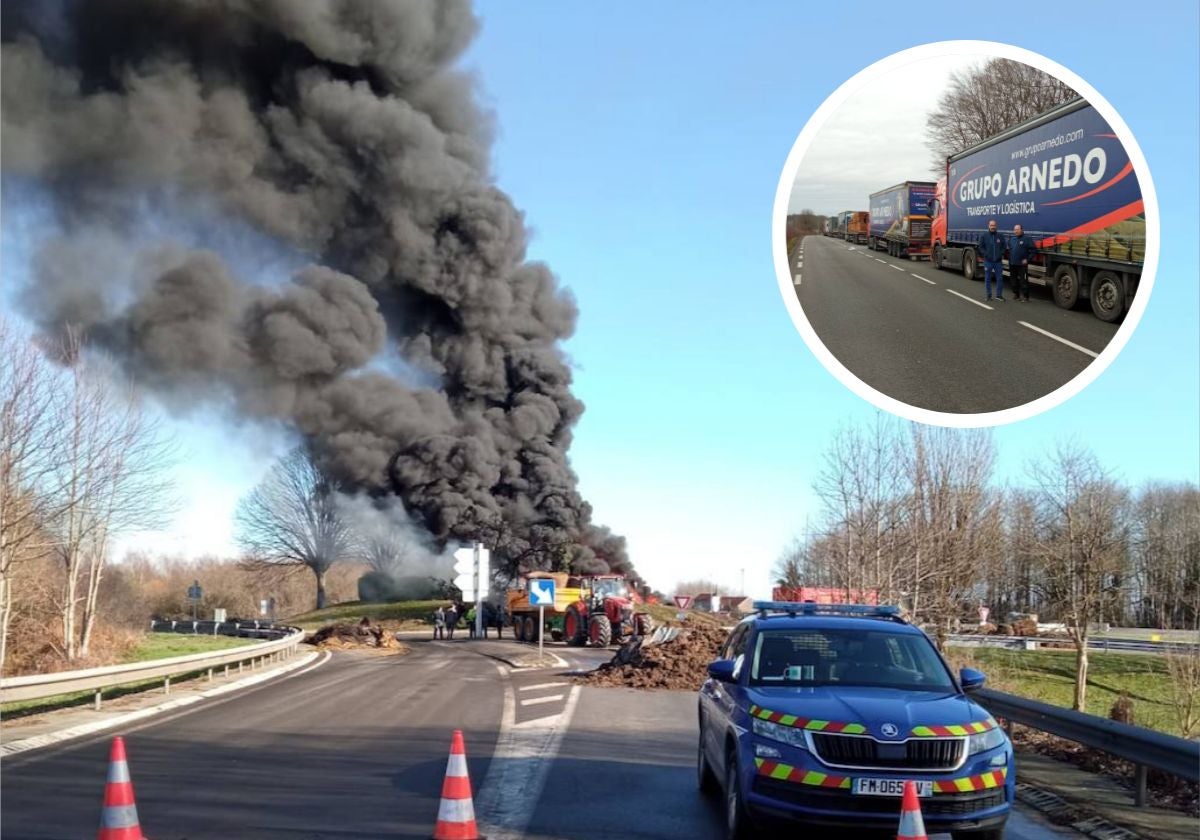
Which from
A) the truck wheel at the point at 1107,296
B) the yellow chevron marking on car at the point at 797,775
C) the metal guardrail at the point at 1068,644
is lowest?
the metal guardrail at the point at 1068,644

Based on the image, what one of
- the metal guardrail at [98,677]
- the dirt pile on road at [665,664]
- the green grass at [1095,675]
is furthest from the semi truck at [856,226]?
the green grass at [1095,675]

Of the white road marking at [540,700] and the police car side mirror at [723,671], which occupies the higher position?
the police car side mirror at [723,671]

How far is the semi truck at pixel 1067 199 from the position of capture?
12.8ft

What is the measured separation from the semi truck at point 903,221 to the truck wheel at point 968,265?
0.80 feet

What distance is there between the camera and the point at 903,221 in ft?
15.8

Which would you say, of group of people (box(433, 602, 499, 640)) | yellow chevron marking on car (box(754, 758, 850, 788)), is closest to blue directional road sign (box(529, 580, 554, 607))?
group of people (box(433, 602, 499, 640))

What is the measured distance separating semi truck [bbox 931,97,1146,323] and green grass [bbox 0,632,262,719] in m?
15.4

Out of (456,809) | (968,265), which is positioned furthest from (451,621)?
(968,265)

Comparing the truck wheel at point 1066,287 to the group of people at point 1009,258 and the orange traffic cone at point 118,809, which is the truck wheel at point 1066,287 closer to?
the group of people at point 1009,258

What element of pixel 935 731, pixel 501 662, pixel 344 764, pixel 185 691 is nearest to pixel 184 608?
pixel 501 662

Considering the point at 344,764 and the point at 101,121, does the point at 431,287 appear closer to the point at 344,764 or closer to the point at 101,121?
the point at 101,121

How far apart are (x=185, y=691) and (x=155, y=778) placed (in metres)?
9.90

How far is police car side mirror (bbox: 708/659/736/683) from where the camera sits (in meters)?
7.77

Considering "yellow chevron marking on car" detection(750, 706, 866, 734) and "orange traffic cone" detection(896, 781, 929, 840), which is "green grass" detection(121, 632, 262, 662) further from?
"orange traffic cone" detection(896, 781, 929, 840)
